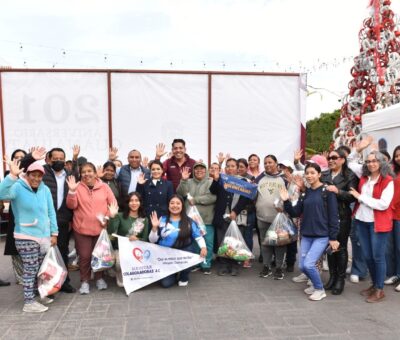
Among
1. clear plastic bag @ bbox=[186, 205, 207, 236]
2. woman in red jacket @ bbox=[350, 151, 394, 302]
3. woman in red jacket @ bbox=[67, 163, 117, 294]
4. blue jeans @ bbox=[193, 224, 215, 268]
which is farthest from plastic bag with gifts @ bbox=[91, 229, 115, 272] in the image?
woman in red jacket @ bbox=[350, 151, 394, 302]

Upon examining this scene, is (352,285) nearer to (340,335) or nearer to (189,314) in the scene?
(340,335)

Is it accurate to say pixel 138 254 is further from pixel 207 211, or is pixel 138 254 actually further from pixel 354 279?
pixel 354 279

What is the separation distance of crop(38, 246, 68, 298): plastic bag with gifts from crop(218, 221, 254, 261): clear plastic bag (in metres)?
1.95

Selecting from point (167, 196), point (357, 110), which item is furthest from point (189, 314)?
point (357, 110)

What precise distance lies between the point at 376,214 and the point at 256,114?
108 inches

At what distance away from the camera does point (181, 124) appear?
5.73m

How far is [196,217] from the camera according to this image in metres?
4.38

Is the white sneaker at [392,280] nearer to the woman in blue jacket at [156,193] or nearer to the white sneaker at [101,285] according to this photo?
the woman in blue jacket at [156,193]

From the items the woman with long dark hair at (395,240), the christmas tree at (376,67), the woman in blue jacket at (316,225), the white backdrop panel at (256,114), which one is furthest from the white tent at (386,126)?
the woman in blue jacket at (316,225)

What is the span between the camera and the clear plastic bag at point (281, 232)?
4242 millimetres

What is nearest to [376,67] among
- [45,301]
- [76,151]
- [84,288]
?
[76,151]

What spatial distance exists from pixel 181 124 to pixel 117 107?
110 centimetres

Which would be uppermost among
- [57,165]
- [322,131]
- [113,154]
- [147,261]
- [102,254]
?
[322,131]

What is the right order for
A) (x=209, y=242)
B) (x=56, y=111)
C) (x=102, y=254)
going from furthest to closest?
(x=56, y=111), (x=209, y=242), (x=102, y=254)
